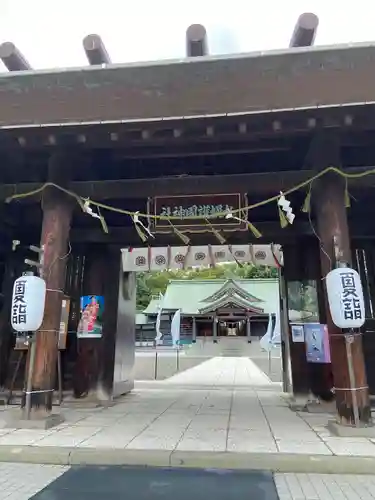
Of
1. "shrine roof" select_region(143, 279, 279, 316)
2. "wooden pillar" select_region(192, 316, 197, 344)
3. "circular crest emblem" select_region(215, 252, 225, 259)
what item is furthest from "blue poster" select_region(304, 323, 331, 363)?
"wooden pillar" select_region(192, 316, 197, 344)

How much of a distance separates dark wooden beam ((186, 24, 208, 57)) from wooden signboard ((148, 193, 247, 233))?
6.91 ft

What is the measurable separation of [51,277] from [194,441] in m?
3.08

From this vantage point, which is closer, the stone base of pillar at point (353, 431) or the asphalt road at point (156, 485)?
the asphalt road at point (156, 485)

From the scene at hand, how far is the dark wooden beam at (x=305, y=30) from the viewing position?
16.0ft

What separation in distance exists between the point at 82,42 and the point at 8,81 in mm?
1211

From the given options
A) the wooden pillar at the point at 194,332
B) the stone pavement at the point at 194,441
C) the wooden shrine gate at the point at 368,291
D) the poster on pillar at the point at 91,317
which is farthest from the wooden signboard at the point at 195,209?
the wooden pillar at the point at 194,332

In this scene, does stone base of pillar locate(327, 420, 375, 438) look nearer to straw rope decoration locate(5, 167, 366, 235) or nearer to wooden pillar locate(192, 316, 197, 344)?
straw rope decoration locate(5, 167, 366, 235)

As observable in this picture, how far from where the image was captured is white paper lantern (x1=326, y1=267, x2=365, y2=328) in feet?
16.5

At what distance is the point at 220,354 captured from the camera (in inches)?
1241

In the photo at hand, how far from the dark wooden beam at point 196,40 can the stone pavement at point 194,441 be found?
4.97 m

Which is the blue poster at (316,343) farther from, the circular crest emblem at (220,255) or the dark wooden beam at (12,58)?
the dark wooden beam at (12,58)

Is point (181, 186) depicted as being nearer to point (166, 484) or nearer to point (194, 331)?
point (166, 484)

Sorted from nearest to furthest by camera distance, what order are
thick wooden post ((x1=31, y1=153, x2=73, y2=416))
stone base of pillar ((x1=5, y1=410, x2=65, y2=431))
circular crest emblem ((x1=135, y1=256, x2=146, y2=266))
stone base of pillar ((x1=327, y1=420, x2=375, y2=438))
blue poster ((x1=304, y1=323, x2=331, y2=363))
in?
stone base of pillar ((x1=327, y1=420, x2=375, y2=438)) → stone base of pillar ((x1=5, y1=410, x2=65, y2=431)) → thick wooden post ((x1=31, y1=153, x2=73, y2=416)) → blue poster ((x1=304, y1=323, x2=331, y2=363)) → circular crest emblem ((x1=135, y1=256, x2=146, y2=266))

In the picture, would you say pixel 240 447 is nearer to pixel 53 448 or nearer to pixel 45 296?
pixel 53 448
